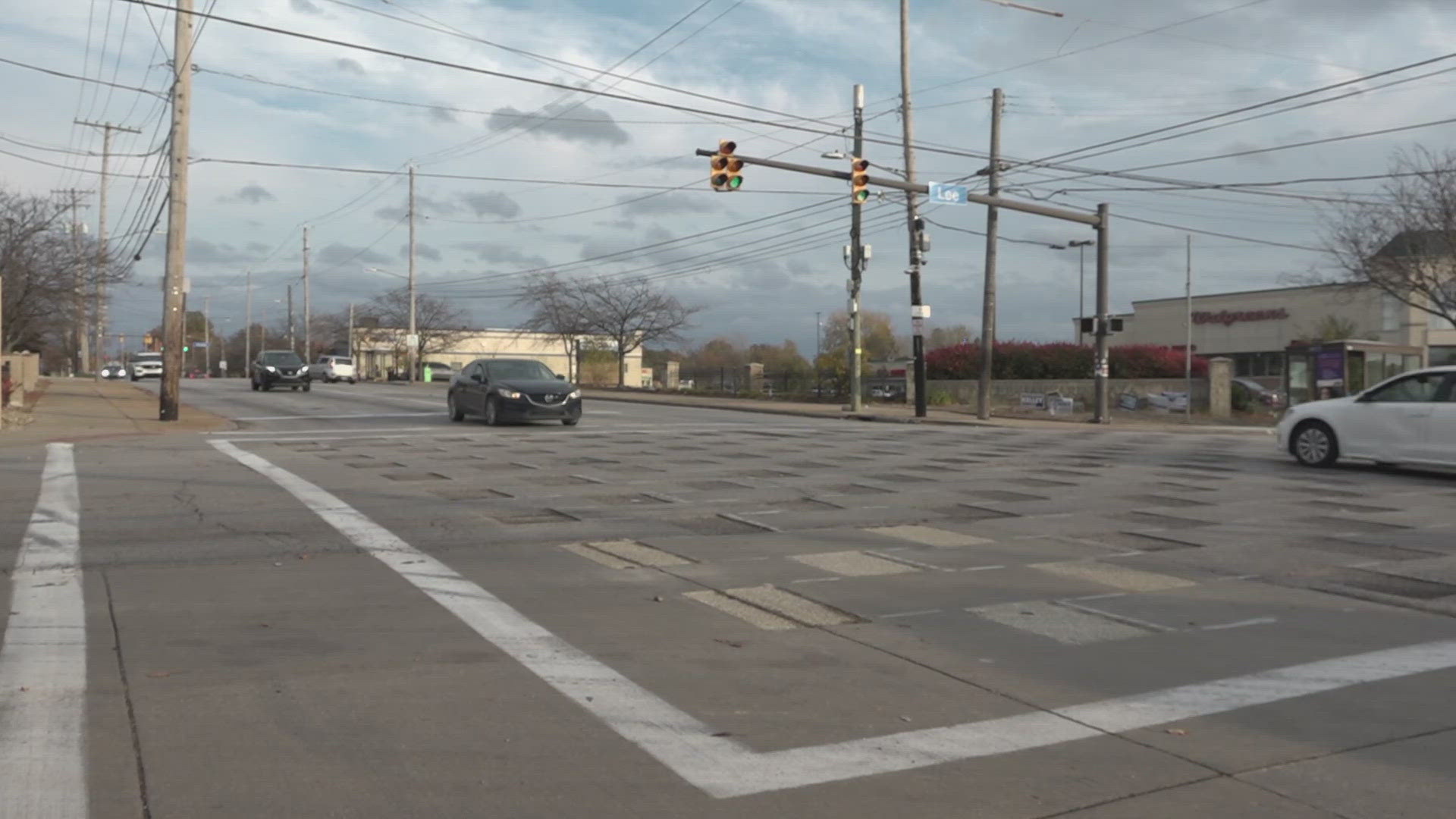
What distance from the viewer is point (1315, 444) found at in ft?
55.1

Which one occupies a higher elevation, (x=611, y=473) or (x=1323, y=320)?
(x=1323, y=320)

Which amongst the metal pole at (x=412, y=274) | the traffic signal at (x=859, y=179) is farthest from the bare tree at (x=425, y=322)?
the traffic signal at (x=859, y=179)

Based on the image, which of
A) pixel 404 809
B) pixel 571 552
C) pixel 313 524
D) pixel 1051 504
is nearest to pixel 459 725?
pixel 404 809

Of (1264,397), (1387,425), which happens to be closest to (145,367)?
(1264,397)

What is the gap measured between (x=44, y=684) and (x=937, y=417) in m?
29.7

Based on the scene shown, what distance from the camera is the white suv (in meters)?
62.3

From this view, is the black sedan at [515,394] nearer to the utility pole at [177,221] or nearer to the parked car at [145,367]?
the utility pole at [177,221]

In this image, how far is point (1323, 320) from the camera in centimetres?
6397

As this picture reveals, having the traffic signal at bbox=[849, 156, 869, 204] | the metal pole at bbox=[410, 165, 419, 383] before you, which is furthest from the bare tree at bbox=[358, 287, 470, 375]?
the traffic signal at bbox=[849, 156, 869, 204]

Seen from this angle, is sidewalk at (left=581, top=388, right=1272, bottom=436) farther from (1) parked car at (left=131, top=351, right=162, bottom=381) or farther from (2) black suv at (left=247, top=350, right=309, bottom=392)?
(1) parked car at (left=131, top=351, right=162, bottom=381)

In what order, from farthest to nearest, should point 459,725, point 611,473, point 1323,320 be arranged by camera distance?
point 1323,320
point 611,473
point 459,725

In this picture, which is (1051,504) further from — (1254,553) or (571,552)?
(571,552)

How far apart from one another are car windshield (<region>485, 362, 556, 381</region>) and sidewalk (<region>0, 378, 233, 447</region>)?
17.5 feet

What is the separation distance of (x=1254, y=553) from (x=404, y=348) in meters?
85.8
